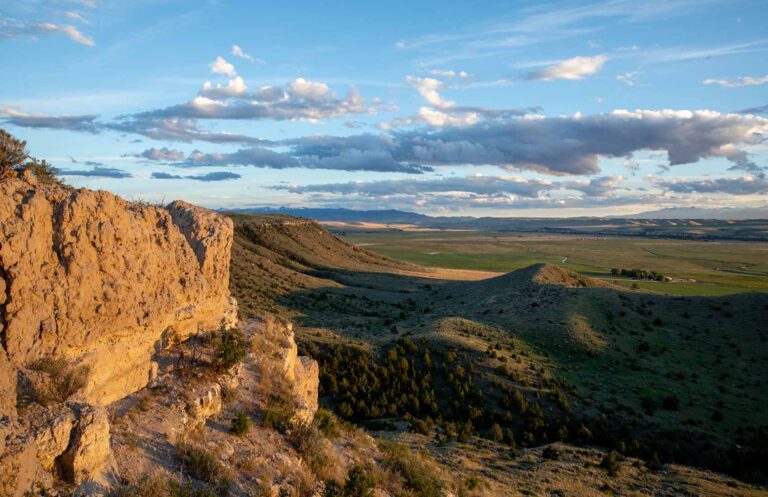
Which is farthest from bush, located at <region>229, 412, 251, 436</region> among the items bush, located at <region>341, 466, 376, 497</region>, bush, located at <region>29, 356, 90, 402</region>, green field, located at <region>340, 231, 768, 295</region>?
green field, located at <region>340, 231, 768, 295</region>

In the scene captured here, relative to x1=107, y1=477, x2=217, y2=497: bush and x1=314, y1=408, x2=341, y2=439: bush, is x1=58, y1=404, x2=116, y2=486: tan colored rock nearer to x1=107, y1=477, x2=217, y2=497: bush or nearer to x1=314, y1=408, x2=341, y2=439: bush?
x1=107, y1=477, x2=217, y2=497: bush

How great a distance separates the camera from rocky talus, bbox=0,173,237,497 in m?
6.79

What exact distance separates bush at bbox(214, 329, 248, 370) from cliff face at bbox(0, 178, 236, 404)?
73 cm

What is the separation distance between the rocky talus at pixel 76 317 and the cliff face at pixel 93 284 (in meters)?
0.02

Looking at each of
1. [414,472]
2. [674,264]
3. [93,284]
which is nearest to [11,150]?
[93,284]

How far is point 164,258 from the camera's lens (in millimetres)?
11453

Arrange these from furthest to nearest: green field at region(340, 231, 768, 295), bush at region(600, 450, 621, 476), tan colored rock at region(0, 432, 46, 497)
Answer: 1. green field at region(340, 231, 768, 295)
2. bush at region(600, 450, 621, 476)
3. tan colored rock at region(0, 432, 46, 497)

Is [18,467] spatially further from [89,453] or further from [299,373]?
[299,373]

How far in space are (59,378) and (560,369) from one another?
94.5 ft

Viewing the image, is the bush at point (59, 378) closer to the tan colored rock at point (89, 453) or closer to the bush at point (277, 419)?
the tan colored rock at point (89, 453)

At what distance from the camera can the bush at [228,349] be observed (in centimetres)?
1152

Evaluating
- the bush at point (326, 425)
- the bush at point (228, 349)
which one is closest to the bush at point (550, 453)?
the bush at point (326, 425)

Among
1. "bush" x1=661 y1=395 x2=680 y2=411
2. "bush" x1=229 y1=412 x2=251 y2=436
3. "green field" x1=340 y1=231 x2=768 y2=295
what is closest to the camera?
"bush" x1=229 y1=412 x2=251 y2=436

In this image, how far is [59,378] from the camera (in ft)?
25.5
